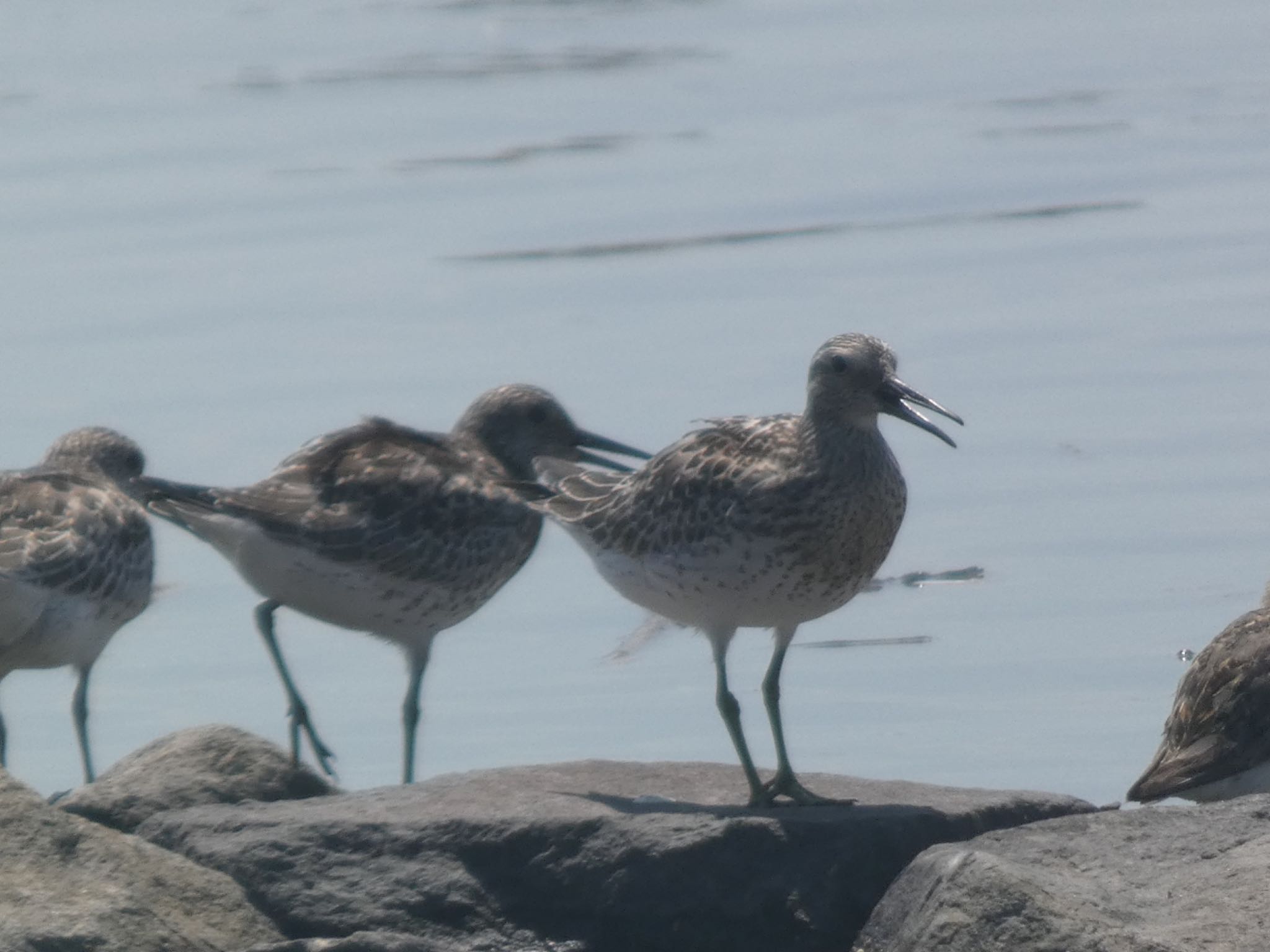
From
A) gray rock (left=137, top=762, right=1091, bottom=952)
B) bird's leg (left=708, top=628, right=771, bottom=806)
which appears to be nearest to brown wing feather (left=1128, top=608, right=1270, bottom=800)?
gray rock (left=137, top=762, right=1091, bottom=952)

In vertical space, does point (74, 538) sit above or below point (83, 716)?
above

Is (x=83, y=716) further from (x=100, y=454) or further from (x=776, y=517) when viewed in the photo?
(x=776, y=517)

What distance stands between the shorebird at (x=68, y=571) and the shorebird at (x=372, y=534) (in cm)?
35

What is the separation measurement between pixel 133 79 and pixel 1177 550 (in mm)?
13793

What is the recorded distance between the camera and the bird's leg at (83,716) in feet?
32.6

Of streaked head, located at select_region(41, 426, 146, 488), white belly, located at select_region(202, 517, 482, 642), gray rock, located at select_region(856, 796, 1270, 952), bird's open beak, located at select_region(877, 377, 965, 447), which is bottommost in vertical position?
gray rock, located at select_region(856, 796, 1270, 952)

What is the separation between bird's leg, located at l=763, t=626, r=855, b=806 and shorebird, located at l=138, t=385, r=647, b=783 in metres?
1.61

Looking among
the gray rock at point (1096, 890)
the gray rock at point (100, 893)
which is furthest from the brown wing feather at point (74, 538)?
the gray rock at point (1096, 890)

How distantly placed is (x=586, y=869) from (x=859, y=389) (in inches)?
73.2

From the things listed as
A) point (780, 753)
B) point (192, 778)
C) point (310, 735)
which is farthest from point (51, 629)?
point (780, 753)

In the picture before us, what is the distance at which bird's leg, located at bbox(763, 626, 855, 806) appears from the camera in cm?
834

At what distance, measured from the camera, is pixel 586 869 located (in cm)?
779

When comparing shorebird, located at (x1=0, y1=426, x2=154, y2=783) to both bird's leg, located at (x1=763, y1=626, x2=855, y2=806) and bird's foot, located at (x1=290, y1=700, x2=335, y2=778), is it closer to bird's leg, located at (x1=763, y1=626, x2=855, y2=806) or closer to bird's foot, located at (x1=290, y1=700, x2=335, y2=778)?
bird's foot, located at (x1=290, y1=700, x2=335, y2=778)

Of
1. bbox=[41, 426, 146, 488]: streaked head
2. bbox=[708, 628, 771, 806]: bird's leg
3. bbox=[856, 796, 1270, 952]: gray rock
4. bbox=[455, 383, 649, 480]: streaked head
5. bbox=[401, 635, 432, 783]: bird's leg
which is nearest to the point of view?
bbox=[856, 796, 1270, 952]: gray rock
